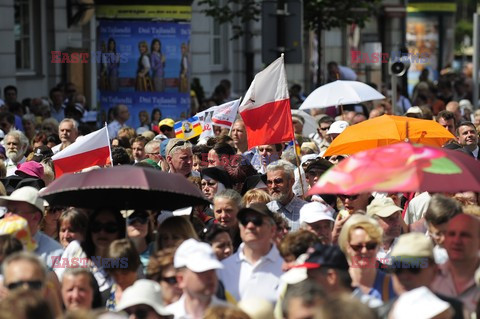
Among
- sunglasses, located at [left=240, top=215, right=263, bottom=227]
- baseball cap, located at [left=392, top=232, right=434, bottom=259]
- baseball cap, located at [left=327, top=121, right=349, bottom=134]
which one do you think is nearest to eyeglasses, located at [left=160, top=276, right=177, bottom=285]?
sunglasses, located at [left=240, top=215, right=263, bottom=227]

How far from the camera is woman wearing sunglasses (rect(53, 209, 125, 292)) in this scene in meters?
8.98

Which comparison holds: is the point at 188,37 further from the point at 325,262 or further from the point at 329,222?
the point at 325,262

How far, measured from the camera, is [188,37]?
21.1 metres

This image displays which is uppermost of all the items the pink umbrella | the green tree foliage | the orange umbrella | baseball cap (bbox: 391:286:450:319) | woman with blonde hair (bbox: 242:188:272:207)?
the green tree foliage

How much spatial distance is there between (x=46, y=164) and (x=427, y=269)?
5903 mm

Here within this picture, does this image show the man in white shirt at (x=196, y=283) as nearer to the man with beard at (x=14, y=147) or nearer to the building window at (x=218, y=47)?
the man with beard at (x=14, y=147)

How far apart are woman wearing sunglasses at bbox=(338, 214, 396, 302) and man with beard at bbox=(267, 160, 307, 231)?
8.53 ft

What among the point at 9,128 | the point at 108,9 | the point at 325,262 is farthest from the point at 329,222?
the point at 108,9

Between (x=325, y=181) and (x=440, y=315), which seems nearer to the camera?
(x=440, y=315)

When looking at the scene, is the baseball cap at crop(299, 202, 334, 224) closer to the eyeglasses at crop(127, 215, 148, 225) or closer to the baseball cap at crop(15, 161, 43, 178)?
the eyeglasses at crop(127, 215, 148, 225)

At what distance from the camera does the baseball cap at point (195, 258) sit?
7.50 meters

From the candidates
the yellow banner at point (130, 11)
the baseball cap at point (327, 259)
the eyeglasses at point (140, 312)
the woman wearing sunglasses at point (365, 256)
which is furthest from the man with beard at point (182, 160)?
the yellow banner at point (130, 11)

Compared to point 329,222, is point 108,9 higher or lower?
higher

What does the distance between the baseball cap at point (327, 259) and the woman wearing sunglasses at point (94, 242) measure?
1.70m
